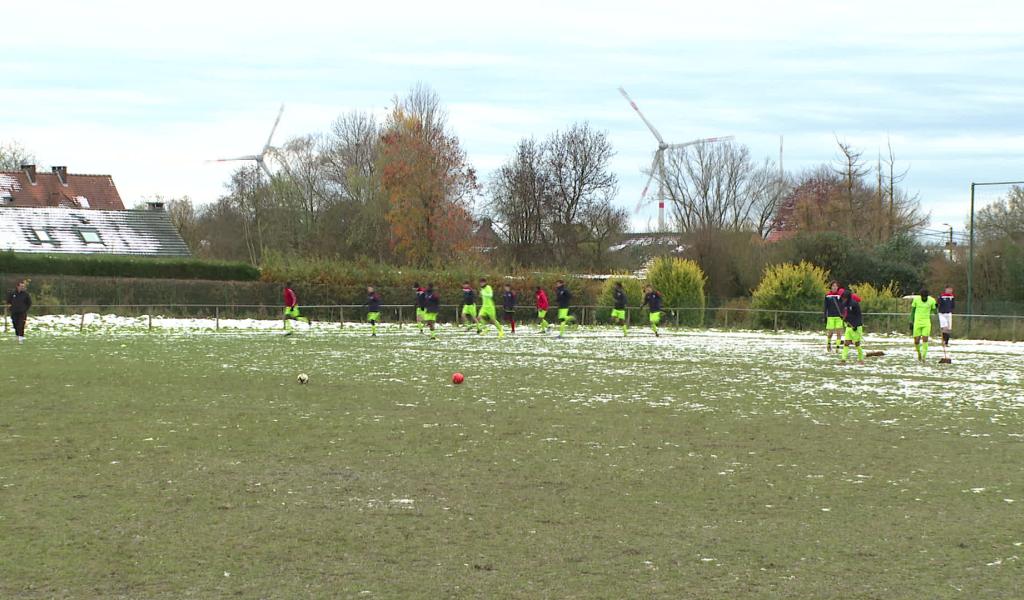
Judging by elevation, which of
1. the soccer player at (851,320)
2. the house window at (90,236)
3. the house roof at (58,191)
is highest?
the house roof at (58,191)

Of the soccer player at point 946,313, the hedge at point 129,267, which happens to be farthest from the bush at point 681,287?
the soccer player at point 946,313

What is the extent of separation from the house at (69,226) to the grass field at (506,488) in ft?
124

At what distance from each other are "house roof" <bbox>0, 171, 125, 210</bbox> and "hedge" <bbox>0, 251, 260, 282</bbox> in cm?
1703

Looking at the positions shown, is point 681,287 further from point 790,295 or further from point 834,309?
point 834,309

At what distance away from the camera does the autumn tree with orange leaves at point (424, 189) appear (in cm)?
5772

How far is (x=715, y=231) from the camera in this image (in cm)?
5972

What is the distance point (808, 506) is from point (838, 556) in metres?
1.57

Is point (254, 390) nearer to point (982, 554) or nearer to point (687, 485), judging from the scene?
point (687, 485)

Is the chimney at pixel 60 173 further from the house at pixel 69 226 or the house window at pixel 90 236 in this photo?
the house window at pixel 90 236

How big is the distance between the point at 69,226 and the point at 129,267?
1179 centimetres

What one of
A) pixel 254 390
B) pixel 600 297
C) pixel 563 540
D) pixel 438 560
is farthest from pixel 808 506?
pixel 600 297

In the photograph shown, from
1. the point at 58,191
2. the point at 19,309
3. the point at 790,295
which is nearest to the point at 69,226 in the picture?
the point at 58,191

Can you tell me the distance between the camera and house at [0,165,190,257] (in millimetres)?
54562

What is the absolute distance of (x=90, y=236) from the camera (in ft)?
185
